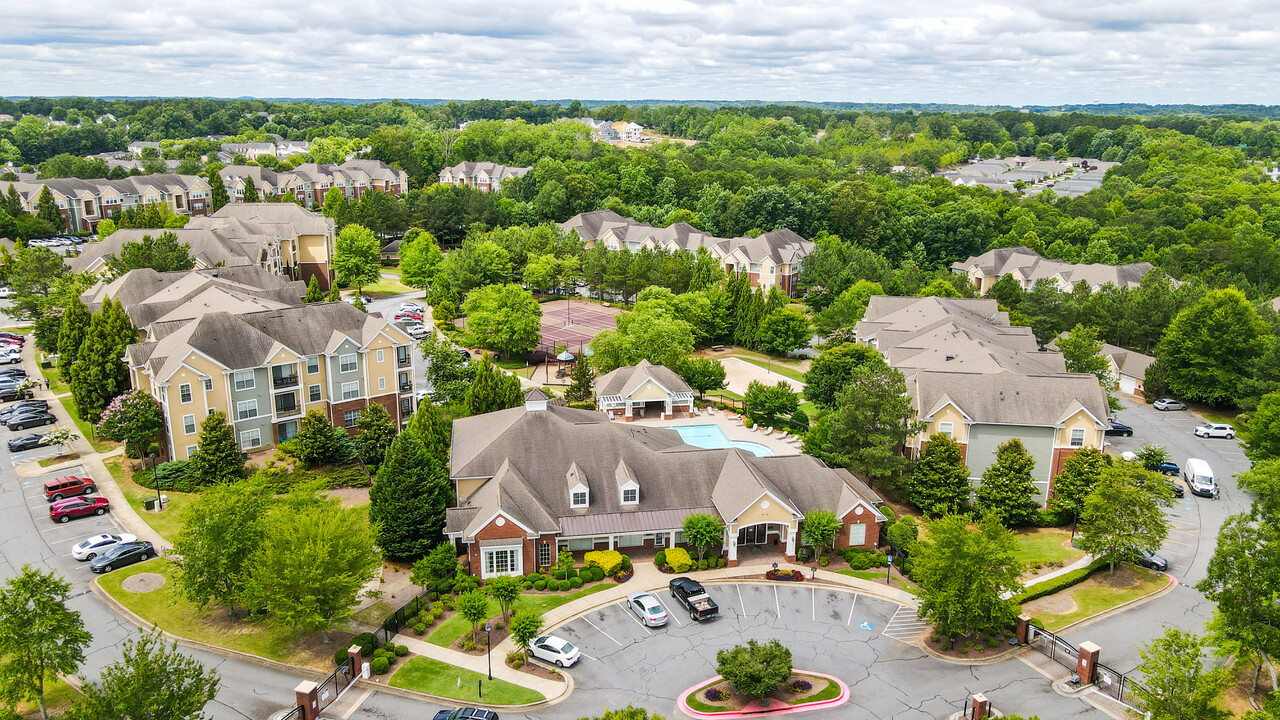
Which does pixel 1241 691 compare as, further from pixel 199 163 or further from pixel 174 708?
pixel 199 163

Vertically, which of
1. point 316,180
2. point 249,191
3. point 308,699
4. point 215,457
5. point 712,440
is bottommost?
point 712,440

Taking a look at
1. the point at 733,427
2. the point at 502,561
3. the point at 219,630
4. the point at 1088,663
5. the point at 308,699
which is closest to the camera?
the point at 308,699

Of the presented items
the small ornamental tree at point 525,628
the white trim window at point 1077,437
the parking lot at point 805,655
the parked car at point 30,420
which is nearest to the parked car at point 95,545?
the parked car at point 30,420

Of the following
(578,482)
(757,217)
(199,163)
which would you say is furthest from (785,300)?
(199,163)

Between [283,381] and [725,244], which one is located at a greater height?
[725,244]

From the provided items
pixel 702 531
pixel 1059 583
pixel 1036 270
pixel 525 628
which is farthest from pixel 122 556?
pixel 1036 270

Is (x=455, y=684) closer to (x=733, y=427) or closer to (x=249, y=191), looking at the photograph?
(x=733, y=427)
